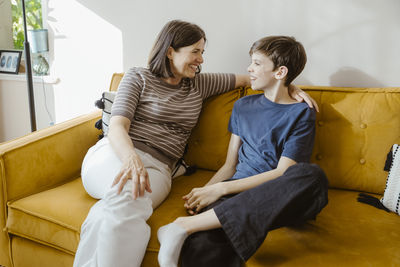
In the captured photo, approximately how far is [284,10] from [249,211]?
1.13m

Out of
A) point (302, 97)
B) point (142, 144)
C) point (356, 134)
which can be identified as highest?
point (302, 97)

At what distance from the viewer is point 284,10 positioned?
1.68 meters

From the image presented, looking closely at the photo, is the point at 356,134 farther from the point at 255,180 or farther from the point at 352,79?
the point at 255,180

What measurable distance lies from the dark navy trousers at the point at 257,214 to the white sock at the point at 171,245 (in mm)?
31

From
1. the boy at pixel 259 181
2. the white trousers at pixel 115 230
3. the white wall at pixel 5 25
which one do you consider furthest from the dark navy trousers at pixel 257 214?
the white wall at pixel 5 25

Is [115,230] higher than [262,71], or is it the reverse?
[262,71]

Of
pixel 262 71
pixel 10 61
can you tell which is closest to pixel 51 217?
pixel 262 71

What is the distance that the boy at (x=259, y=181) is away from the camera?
3.23 feet

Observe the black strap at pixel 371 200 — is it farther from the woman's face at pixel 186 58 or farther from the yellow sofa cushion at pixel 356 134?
the woman's face at pixel 186 58

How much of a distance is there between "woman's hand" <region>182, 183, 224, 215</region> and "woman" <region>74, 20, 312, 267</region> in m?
0.13

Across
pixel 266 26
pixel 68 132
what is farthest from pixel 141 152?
pixel 266 26

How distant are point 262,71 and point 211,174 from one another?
554mm

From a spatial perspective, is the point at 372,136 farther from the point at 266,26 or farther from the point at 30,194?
the point at 30,194

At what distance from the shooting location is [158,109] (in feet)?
4.74
